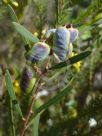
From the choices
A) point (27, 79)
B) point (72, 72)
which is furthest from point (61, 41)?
point (72, 72)

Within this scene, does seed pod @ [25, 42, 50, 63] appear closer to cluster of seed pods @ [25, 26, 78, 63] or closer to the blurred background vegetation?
cluster of seed pods @ [25, 26, 78, 63]

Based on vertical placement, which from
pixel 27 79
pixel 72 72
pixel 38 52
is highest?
pixel 38 52

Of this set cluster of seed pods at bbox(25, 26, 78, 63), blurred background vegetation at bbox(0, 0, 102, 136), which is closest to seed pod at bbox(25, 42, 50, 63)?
cluster of seed pods at bbox(25, 26, 78, 63)

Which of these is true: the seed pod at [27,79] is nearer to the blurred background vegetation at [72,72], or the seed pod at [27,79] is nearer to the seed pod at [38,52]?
the blurred background vegetation at [72,72]

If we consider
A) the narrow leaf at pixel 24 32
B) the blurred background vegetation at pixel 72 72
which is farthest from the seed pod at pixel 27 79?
the narrow leaf at pixel 24 32

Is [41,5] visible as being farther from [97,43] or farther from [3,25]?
[3,25]

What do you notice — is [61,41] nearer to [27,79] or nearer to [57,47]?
[57,47]
